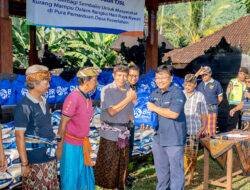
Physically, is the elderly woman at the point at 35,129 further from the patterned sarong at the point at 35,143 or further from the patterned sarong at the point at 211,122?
the patterned sarong at the point at 211,122

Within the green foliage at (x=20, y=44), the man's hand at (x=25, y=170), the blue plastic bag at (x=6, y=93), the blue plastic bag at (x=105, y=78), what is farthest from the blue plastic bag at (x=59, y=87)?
the green foliage at (x=20, y=44)

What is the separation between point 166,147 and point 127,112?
0.65 m

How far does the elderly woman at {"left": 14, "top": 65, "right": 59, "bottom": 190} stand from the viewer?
3.55 metres

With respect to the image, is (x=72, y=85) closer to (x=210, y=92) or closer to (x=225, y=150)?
(x=225, y=150)

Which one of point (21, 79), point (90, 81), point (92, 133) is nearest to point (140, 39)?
point (92, 133)

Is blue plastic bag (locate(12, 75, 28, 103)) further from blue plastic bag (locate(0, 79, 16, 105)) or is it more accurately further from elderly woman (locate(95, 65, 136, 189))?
elderly woman (locate(95, 65, 136, 189))

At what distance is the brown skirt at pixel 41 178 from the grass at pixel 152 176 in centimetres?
245

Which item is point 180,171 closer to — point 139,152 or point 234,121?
point 139,152

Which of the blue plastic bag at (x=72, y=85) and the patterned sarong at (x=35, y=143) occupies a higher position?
the blue plastic bag at (x=72, y=85)

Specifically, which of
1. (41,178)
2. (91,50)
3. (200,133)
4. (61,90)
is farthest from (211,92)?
(91,50)

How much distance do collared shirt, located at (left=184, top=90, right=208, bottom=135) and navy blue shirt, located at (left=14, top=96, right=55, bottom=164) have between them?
2863 millimetres

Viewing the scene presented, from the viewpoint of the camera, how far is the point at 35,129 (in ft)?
12.0

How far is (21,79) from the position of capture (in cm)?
528

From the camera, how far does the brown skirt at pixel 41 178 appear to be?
368 centimetres
